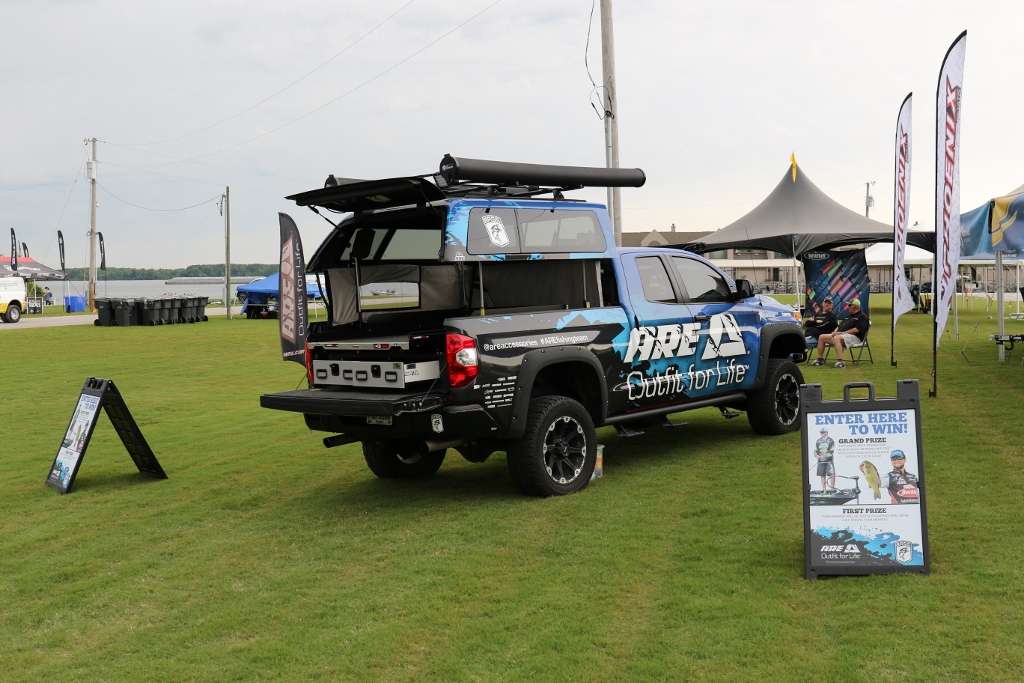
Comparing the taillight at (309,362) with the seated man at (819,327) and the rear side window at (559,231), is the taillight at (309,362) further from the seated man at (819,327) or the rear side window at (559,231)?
the seated man at (819,327)

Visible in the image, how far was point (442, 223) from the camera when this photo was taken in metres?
7.26

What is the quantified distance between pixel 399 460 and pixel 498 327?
2.07m

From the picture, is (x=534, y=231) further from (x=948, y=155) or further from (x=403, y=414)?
(x=948, y=155)

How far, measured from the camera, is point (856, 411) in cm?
548

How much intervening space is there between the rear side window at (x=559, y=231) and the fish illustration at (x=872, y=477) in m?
3.10

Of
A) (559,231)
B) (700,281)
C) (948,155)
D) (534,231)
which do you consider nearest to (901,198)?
(948,155)

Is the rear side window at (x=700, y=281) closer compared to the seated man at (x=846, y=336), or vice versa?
the rear side window at (x=700, y=281)

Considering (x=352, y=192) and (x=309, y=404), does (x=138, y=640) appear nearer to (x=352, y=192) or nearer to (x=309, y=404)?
(x=309, y=404)

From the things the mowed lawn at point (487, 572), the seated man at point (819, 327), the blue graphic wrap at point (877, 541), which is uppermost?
the seated man at point (819, 327)

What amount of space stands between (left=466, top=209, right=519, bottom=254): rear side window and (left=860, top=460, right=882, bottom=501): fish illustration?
3044mm

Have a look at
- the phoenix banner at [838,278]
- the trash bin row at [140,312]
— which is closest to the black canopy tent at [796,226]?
the phoenix banner at [838,278]

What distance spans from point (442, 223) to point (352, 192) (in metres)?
0.82

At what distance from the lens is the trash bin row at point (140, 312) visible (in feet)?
131

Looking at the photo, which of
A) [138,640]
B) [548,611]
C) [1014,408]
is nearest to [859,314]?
[1014,408]
